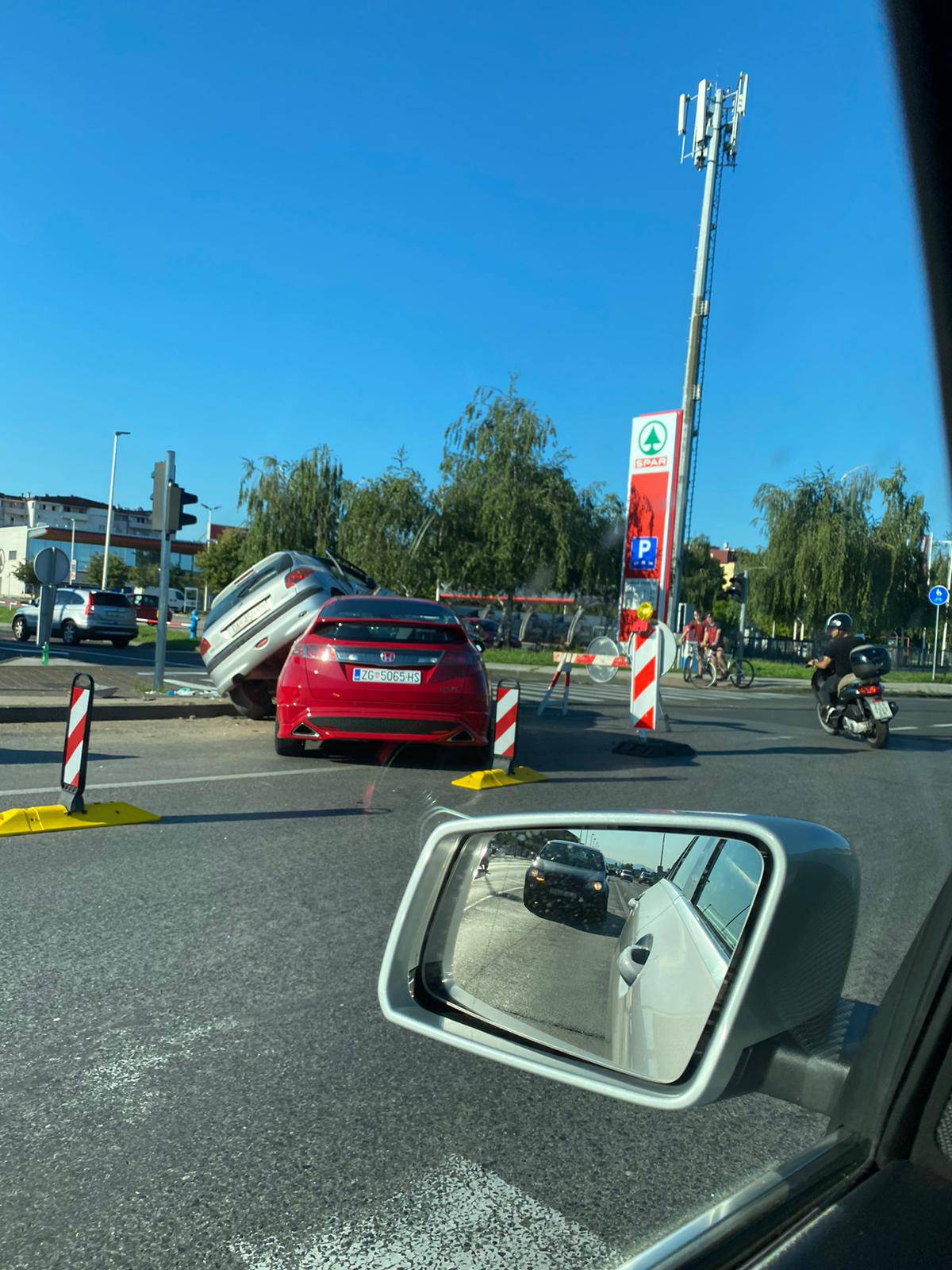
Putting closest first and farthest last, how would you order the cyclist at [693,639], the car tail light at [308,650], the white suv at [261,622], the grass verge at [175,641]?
1. the car tail light at [308,650]
2. the white suv at [261,622]
3. the cyclist at [693,639]
4. the grass verge at [175,641]

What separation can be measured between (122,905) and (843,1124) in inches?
160

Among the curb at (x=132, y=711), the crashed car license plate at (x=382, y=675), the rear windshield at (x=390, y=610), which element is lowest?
the curb at (x=132, y=711)

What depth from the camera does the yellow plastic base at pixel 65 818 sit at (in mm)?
6391

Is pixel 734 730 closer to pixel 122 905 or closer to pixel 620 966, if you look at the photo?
pixel 122 905

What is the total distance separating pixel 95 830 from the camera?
256 inches

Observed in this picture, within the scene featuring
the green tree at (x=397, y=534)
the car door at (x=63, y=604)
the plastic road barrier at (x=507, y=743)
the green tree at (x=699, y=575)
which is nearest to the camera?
the plastic road barrier at (x=507, y=743)

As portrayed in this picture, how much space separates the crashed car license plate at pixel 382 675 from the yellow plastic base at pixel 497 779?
3.07ft

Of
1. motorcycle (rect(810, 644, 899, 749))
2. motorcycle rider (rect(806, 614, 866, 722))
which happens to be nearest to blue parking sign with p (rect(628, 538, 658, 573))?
motorcycle rider (rect(806, 614, 866, 722))

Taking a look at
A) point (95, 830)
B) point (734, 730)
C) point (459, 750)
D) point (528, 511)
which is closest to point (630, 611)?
point (528, 511)

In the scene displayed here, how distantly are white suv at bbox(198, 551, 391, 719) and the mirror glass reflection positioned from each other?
9.87 metres

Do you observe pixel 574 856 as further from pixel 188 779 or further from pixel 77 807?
pixel 188 779

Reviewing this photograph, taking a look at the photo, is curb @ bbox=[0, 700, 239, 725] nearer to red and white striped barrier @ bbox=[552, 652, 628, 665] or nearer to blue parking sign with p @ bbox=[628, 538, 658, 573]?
red and white striped barrier @ bbox=[552, 652, 628, 665]

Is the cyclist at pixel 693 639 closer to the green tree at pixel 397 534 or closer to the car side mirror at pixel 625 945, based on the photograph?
the green tree at pixel 397 534

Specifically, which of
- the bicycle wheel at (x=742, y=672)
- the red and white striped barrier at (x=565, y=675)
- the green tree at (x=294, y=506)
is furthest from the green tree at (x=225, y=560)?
the red and white striped barrier at (x=565, y=675)
